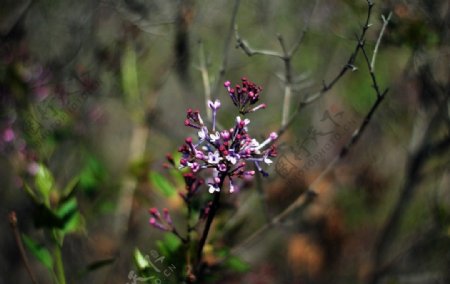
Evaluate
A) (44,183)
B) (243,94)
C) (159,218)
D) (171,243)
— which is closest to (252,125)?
(171,243)

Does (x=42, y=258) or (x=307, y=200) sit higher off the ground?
(x=307, y=200)

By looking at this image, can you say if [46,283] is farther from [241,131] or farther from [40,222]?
[241,131]

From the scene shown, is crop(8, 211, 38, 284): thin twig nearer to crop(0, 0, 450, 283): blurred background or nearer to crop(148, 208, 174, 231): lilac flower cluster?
crop(148, 208, 174, 231): lilac flower cluster

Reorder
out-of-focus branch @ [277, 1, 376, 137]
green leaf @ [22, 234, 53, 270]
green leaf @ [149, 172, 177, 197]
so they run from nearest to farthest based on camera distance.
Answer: out-of-focus branch @ [277, 1, 376, 137] → green leaf @ [22, 234, 53, 270] → green leaf @ [149, 172, 177, 197]

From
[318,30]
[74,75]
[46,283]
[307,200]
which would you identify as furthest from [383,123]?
[46,283]

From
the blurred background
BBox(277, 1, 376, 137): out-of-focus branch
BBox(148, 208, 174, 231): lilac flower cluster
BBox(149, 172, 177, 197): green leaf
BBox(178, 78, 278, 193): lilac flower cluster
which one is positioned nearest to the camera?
BBox(178, 78, 278, 193): lilac flower cluster

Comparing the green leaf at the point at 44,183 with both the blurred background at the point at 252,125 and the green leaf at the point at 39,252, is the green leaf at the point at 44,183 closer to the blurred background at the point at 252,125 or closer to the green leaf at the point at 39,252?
the green leaf at the point at 39,252

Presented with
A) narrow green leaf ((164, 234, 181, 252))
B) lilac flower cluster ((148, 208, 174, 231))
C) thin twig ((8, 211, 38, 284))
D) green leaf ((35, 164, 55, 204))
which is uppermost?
green leaf ((35, 164, 55, 204))

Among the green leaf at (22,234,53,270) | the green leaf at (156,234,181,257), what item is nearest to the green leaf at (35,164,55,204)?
the green leaf at (22,234,53,270)

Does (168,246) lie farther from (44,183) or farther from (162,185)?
(44,183)
